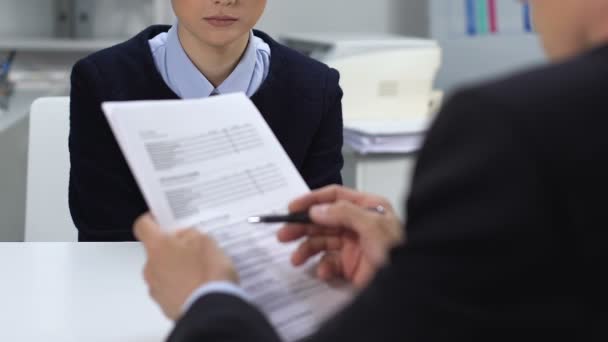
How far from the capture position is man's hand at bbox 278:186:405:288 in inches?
32.6

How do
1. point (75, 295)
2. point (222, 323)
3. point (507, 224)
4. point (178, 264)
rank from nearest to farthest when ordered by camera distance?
point (507, 224) → point (222, 323) → point (178, 264) → point (75, 295)

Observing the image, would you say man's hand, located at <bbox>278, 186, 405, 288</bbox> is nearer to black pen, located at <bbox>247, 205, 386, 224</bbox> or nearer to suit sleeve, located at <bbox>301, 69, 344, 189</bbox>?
black pen, located at <bbox>247, 205, 386, 224</bbox>

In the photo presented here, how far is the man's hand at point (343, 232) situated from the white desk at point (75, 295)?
20cm

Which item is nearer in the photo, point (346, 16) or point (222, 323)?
point (222, 323)

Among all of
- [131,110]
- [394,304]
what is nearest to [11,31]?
[131,110]

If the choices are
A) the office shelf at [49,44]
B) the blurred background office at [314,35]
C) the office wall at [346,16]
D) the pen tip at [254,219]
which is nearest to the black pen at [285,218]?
the pen tip at [254,219]

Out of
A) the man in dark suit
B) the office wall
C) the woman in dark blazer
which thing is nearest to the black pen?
the man in dark suit

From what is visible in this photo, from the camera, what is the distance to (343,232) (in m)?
0.89

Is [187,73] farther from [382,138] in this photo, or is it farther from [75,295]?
[382,138]

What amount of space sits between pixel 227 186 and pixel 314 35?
7.81ft

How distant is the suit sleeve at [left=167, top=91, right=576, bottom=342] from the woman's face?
0.98m

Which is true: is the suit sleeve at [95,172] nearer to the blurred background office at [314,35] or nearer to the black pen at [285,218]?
the black pen at [285,218]

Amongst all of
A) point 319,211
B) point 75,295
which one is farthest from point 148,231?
point 75,295

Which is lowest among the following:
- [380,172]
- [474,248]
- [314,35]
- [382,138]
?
[380,172]
